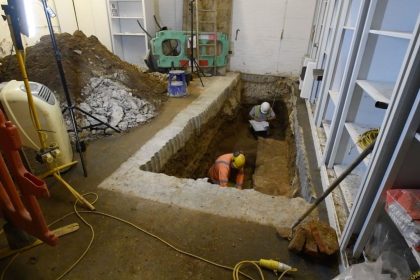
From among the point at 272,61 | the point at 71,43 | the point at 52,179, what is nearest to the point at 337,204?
the point at 52,179

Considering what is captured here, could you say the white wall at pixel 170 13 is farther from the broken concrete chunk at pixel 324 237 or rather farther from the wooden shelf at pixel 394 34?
the broken concrete chunk at pixel 324 237

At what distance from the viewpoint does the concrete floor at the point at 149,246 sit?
1452mm

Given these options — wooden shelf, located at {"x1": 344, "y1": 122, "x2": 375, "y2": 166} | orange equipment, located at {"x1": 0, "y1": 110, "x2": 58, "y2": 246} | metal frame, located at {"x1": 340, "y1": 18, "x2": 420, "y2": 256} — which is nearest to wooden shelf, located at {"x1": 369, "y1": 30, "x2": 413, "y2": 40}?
metal frame, located at {"x1": 340, "y1": 18, "x2": 420, "y2": 256}

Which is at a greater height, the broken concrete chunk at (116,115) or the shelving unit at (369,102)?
the shelving unit at (369,102)

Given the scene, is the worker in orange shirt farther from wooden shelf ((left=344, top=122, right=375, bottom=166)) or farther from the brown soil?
wooden shelf ((left=344, top=122, right=375, bottom=166))

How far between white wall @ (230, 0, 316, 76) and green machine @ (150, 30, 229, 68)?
21.5 inches

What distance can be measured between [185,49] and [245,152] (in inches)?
111

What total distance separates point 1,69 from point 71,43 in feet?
3.39

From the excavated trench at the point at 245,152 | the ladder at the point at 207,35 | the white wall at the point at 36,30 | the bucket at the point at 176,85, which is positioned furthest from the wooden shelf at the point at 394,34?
the white wall at the point at 36,30

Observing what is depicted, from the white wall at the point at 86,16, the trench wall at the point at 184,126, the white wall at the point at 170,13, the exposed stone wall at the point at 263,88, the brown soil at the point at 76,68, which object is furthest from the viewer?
the exposed stone wall at the point at 263,88

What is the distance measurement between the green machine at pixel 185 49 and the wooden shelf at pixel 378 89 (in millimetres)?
4443

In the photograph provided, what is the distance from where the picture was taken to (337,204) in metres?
1.84

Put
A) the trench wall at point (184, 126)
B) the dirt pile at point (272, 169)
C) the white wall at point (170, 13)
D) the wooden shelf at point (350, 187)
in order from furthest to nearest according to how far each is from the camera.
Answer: the white wall at point (170, 13)
the dirt pile at point (272, 169)
the trench wall at point (184, 126)
the wooden shelf at point (350, 187)

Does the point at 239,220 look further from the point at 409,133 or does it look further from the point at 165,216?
the point at 409,133
